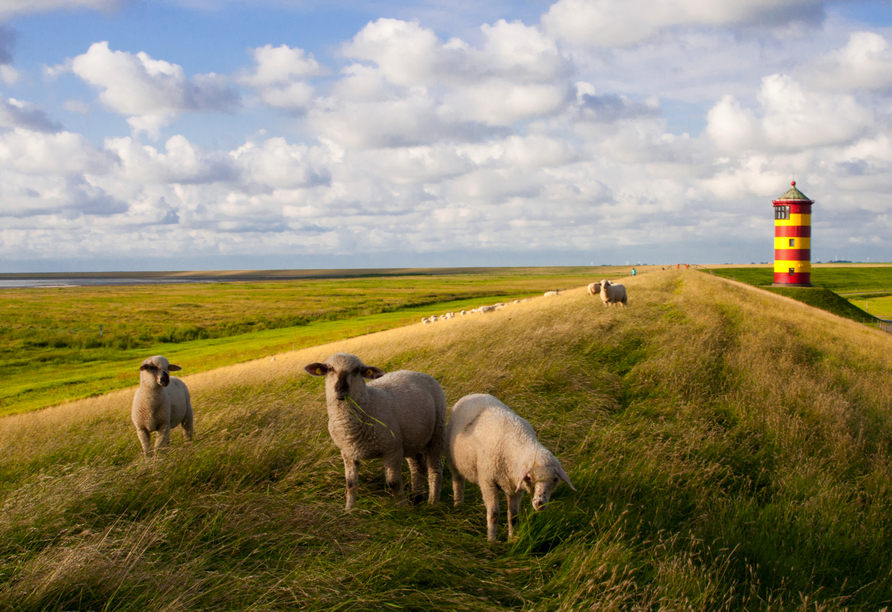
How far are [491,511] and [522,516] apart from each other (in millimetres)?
480

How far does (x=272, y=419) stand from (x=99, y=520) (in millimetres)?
4554

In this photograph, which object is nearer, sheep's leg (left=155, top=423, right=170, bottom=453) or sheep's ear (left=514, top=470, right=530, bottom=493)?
sheep's ear (left=514, top=470, right=530, bottom=493)

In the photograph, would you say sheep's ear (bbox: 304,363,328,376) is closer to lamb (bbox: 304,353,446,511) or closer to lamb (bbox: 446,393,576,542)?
lamb (bbox: 304,353,446,511)

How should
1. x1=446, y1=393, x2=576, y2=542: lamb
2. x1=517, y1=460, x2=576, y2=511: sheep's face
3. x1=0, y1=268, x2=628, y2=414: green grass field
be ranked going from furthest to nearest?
x1=0, y1=268, x2=628, y2=414: green grass field → x1=446, y1=393, x2=576, y2=542: lamb → x1=517, y1=460, x2=576, y2=511: sheep's face

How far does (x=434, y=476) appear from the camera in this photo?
6566mm

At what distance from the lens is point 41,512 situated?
4.88m

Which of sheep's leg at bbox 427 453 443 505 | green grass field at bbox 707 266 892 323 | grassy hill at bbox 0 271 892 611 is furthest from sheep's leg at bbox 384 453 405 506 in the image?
green grass field at bbox 707 266 892 323

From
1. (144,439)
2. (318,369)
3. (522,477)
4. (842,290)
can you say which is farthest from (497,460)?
(842,290)

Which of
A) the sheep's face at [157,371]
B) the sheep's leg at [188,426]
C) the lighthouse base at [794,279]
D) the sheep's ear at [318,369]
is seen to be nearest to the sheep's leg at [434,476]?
the sheep's ear at [318,369]

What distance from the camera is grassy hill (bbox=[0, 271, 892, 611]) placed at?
4316 millimetres

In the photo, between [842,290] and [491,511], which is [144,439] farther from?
[842,290]

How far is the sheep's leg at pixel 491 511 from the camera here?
548cm

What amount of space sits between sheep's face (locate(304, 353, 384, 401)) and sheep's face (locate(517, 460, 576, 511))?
1.87 metres

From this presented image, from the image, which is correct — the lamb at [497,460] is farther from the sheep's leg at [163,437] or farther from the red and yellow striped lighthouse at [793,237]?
the red and yellow striped lighthouse at [793,237]
